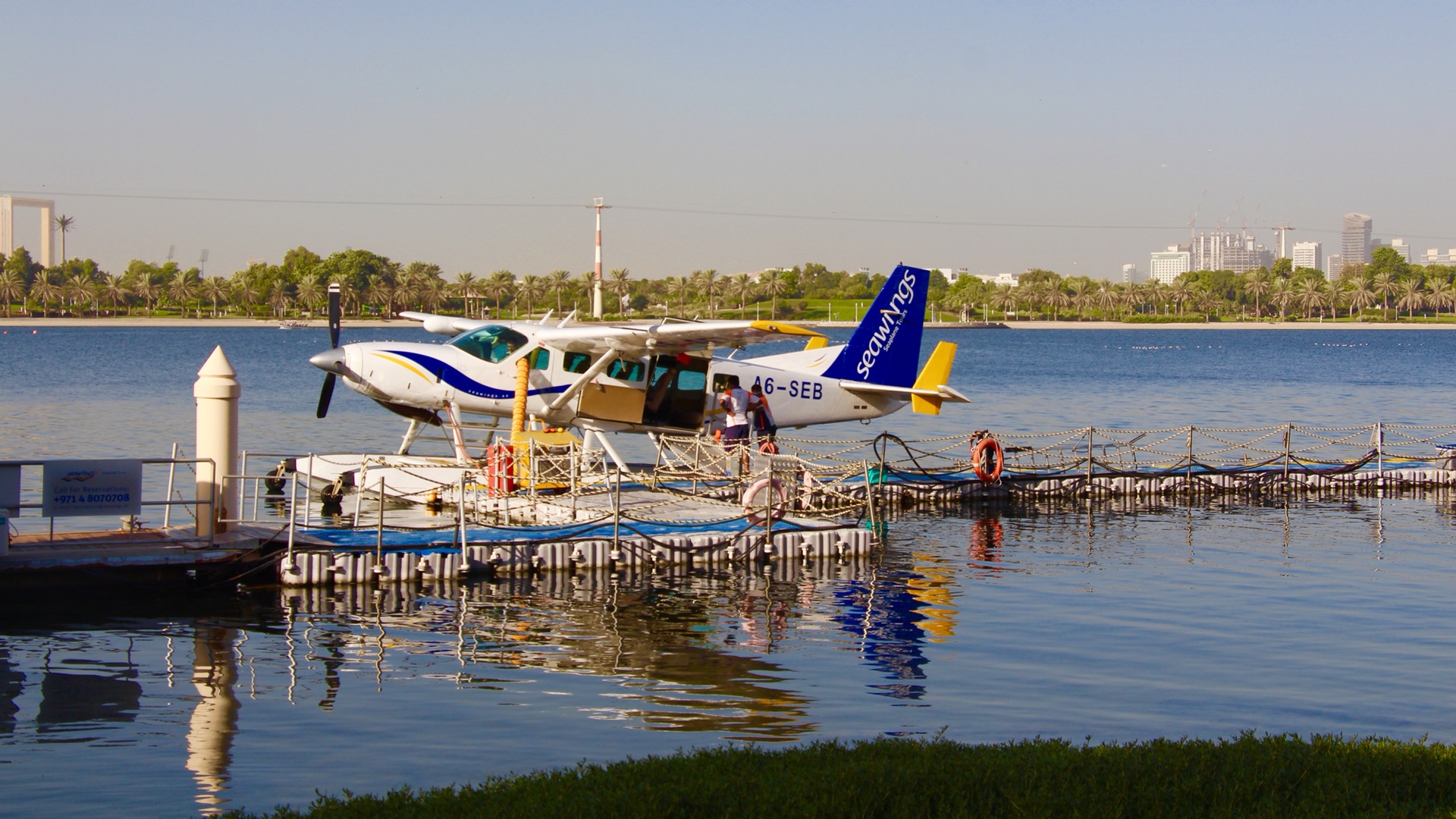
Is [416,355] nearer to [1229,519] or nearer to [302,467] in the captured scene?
[302,467]

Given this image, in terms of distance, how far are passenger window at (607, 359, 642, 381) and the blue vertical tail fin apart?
12.1 ft

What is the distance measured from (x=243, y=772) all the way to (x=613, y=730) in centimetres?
228

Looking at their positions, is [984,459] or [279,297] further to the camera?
[279,297]

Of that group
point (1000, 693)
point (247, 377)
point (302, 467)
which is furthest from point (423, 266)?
point (1000, 693)

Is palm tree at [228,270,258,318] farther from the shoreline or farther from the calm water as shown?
the calm water

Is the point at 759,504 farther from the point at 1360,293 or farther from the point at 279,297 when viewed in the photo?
the point at 1360,293

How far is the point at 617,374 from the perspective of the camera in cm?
1905

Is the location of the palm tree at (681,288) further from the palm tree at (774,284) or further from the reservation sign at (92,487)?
the reservation sign at (92,487)

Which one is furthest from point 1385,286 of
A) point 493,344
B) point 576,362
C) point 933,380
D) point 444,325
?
point 493,344

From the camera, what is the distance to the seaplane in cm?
1772

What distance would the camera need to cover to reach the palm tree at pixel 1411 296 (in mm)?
192125

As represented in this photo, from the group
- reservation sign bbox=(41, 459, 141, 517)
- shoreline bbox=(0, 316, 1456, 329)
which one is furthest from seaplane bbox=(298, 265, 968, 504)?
shoreline bbox=(0, 316, 1456, 329)

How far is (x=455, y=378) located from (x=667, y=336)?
3346mm

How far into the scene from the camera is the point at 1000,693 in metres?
9.78
